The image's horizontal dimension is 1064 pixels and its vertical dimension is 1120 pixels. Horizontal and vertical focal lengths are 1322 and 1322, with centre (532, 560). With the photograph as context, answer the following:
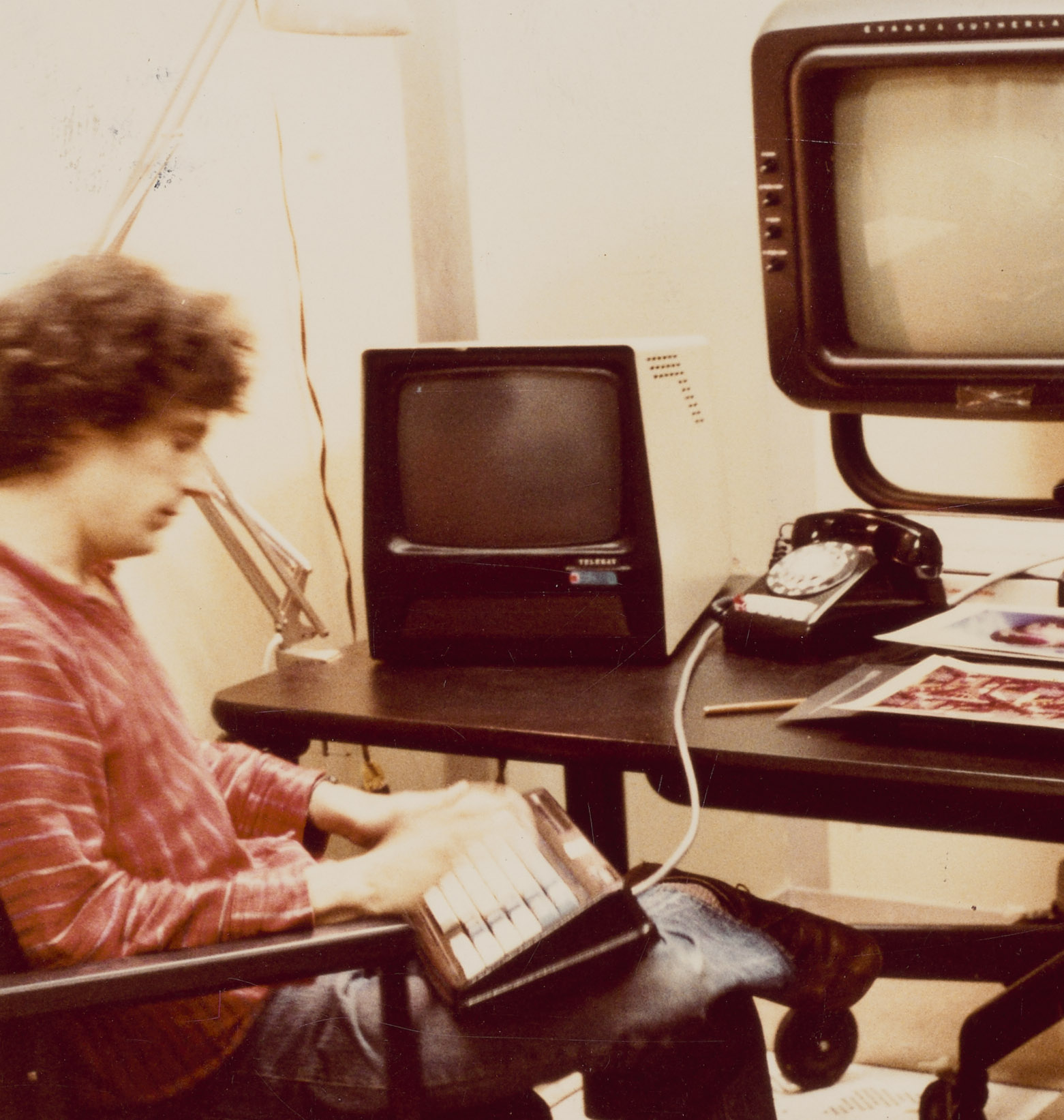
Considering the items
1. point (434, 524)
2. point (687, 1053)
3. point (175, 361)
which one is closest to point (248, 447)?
point (434, 524)

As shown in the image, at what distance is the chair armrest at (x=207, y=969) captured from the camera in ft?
2.52

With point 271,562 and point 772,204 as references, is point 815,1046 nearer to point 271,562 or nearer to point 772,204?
point 271,562

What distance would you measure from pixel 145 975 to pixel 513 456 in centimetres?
65

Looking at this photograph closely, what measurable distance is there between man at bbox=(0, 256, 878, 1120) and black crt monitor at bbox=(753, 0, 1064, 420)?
59 centimetres

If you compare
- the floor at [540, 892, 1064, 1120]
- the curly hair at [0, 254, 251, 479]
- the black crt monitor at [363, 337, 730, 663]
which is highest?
the curly hair at [0, 254, 251, 479]

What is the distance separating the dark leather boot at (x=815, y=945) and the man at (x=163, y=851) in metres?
0.21

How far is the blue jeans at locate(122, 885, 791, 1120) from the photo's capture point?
0.96 metres

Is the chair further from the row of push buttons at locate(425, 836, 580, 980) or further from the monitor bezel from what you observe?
the monitor bezel

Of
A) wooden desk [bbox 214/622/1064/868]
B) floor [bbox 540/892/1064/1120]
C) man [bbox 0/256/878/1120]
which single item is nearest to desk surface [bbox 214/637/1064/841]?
wooden desk [bbox 214/622/1064/868]

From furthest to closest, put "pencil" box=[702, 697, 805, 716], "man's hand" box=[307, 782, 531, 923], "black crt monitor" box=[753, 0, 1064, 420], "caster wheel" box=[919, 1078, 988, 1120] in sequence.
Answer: "caster wheel" box=[919, 1078, 988, 1120], "black crt monitor" box=[753, 0, 1064, 420], "pencil" box=[702, 697, 805, 716], "man's hand" box=[307, 782, 531, 923]

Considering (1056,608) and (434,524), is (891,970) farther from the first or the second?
(434,524)

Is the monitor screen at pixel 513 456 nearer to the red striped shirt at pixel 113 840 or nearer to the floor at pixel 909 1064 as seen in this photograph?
the red striped shirt at pixel 113 840

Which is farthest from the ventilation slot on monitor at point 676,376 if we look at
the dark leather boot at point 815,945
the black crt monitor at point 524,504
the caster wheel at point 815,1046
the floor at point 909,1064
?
the floor at point 909,1064

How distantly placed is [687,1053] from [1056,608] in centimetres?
57
